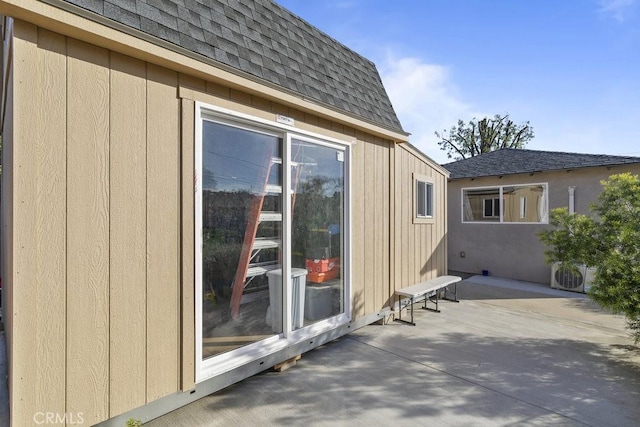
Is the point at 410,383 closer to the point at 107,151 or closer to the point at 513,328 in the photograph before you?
the point at 513,328

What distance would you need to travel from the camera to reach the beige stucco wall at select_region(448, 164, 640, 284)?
6.88 metres

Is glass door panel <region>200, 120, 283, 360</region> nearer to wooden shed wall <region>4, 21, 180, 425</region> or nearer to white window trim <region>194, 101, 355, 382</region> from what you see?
white window trim <region>194, 101, 355, 382</region>

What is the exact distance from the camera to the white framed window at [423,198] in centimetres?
510

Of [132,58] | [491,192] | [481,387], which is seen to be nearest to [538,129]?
[491,192]

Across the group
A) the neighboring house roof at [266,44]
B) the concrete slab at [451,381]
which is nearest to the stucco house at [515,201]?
the concrete slab at [451,381]

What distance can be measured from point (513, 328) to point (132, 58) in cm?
514

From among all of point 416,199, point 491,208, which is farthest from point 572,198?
point 416,199

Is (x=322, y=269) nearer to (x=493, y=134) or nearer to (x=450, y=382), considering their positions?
(x=450, y=382)

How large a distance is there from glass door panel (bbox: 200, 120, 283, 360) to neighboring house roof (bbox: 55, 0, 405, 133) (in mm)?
563

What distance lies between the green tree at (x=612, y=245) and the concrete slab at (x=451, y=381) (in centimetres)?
70

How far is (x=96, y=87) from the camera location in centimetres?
188

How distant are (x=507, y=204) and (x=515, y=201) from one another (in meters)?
0.19

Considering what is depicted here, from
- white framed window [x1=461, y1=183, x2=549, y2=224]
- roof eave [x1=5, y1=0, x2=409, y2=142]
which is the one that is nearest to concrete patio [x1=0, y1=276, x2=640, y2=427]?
roof eave [x1=5, y1=0, x2=409, y2=142]

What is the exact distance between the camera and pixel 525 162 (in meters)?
8.23
